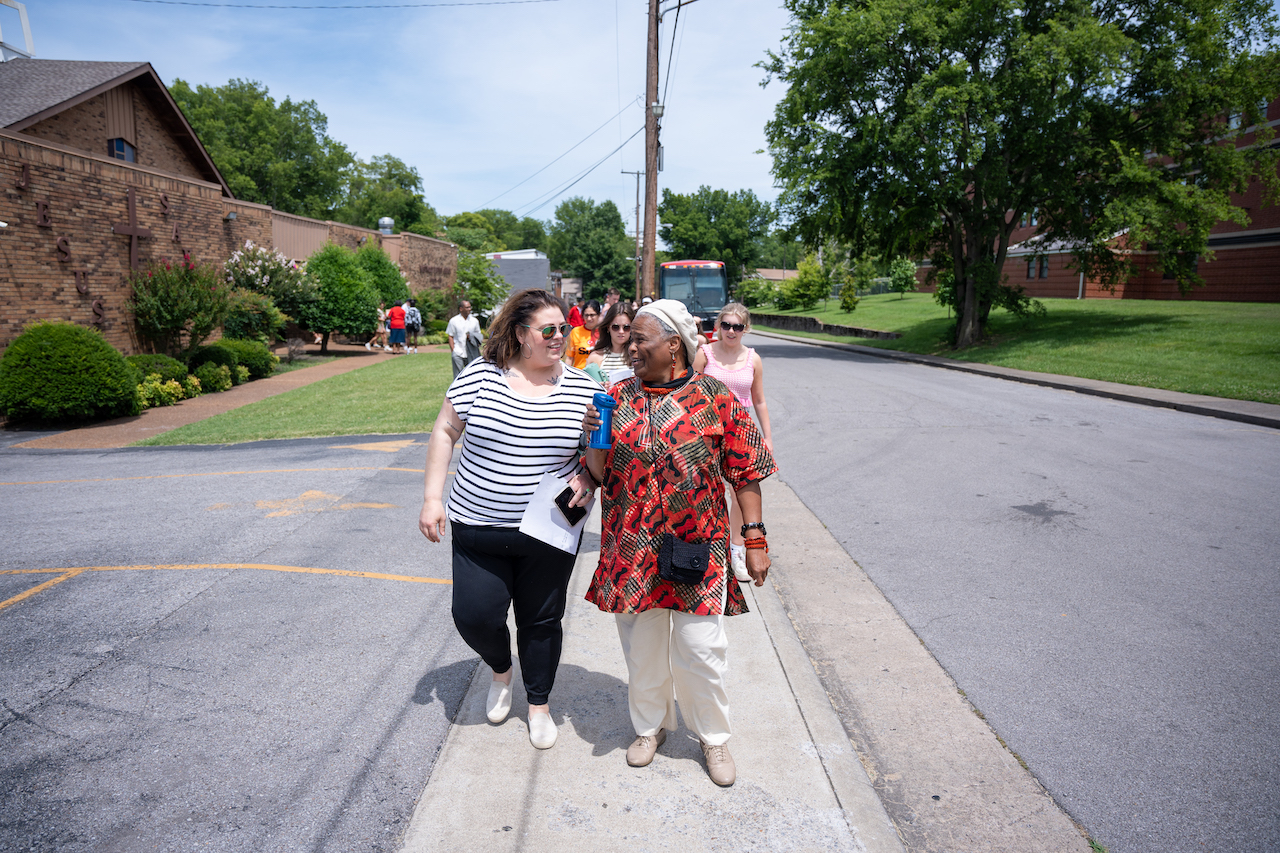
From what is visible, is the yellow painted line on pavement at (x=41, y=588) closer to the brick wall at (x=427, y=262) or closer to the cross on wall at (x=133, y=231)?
the cross on wall at (x=133, y=231)

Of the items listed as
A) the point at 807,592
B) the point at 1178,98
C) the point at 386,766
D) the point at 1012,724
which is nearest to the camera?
the point at 386,766

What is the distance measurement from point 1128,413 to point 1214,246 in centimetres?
2470

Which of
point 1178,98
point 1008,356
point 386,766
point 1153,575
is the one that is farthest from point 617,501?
point 1178,98

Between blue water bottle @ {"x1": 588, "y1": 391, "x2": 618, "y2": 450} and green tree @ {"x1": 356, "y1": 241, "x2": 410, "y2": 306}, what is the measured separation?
82.1ft

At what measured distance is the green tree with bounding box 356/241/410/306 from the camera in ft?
86.1

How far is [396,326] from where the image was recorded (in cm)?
2491

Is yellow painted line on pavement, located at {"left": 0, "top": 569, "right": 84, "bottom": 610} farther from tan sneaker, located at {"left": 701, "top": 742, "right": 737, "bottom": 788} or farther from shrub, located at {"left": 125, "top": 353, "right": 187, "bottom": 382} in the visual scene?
shrub, located at {"left": 125, "top": 353, "right": 187, "bottom": 382}

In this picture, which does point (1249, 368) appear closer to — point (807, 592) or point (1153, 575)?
point (1153, 575)

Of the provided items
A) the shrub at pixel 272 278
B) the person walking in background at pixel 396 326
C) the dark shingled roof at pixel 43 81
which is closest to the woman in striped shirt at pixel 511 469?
the shrub at pixel 272 278

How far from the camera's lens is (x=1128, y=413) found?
1215cm

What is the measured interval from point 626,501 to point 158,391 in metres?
13.8

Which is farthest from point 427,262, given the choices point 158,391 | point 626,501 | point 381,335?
point 626,501

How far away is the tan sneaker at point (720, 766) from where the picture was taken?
288cm

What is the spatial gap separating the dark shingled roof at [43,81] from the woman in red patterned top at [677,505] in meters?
20.5
